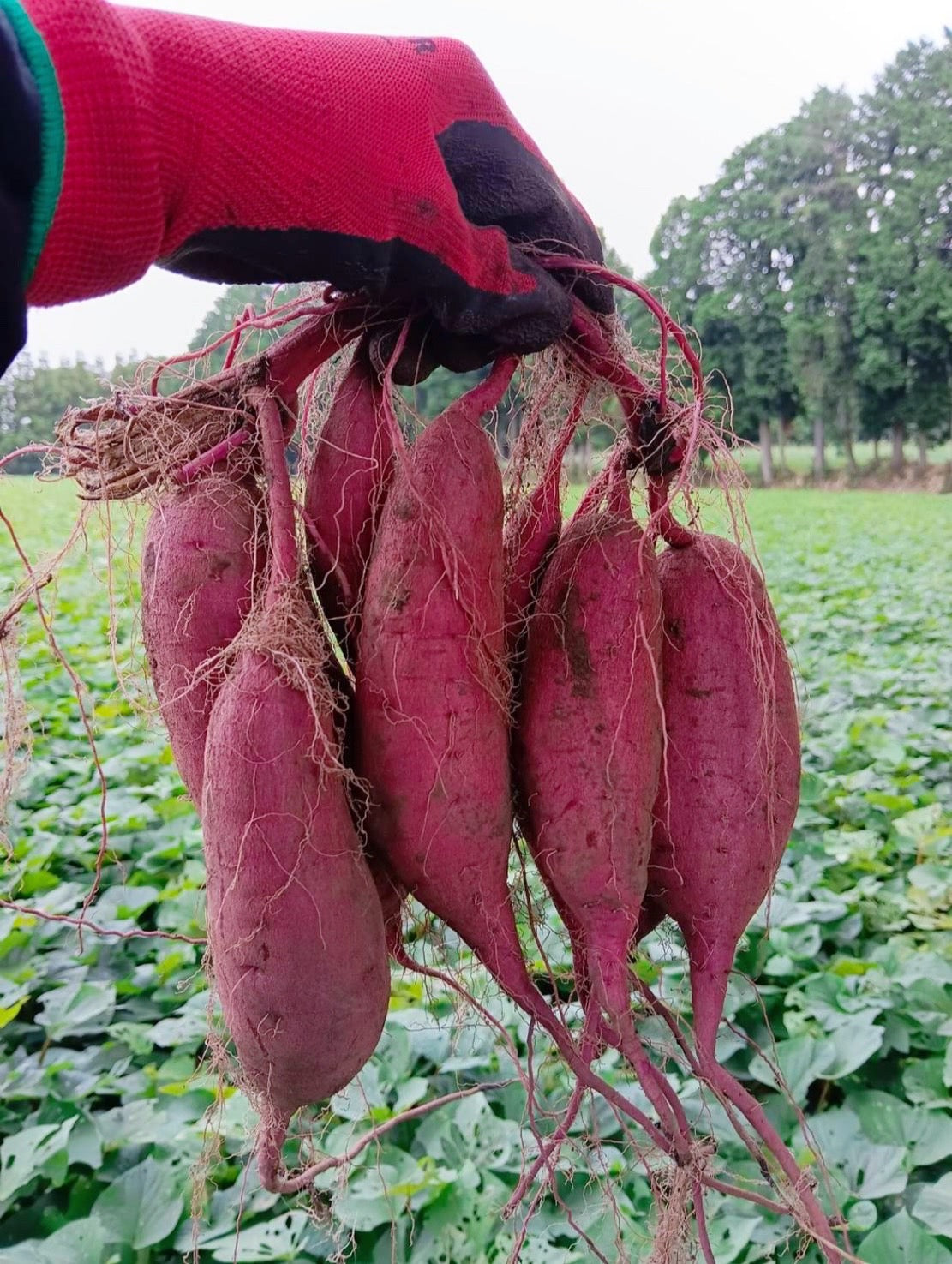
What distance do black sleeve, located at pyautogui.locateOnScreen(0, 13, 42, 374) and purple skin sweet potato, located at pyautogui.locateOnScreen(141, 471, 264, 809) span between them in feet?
0.86

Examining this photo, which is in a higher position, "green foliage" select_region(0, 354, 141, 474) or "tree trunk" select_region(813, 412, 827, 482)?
"green foliage" select_region(0, 354, 141, 474)

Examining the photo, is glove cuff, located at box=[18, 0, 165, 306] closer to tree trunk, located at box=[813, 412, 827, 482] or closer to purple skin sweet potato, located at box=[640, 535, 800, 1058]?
purple skin sweet potato, located at box=[640, 535, 800, 1058]

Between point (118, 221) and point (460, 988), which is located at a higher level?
point (118, 221)

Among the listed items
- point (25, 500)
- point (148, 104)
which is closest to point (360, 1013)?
point (148, 104)

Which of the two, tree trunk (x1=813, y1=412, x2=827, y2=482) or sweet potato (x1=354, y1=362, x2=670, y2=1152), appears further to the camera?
tree trunk (x1=813, y1=412, x2=827, y2=482)

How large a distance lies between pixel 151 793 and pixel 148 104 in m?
2.71

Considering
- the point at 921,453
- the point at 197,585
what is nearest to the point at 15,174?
the point at 197,585

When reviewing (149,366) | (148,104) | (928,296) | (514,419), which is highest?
→ (928,296)

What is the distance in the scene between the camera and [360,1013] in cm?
86

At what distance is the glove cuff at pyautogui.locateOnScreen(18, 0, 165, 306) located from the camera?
67 centimetres

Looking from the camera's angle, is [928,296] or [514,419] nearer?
[514,419]

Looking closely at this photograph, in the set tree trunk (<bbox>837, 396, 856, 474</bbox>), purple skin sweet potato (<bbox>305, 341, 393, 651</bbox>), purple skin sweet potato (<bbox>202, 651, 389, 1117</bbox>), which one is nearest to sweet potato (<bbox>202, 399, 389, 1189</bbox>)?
purple skin sweet potato (<bbox>202, 651, 389, 1117</bbox>)

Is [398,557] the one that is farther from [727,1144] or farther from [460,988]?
[727,1144]

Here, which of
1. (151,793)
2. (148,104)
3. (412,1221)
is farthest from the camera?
(151,793)
